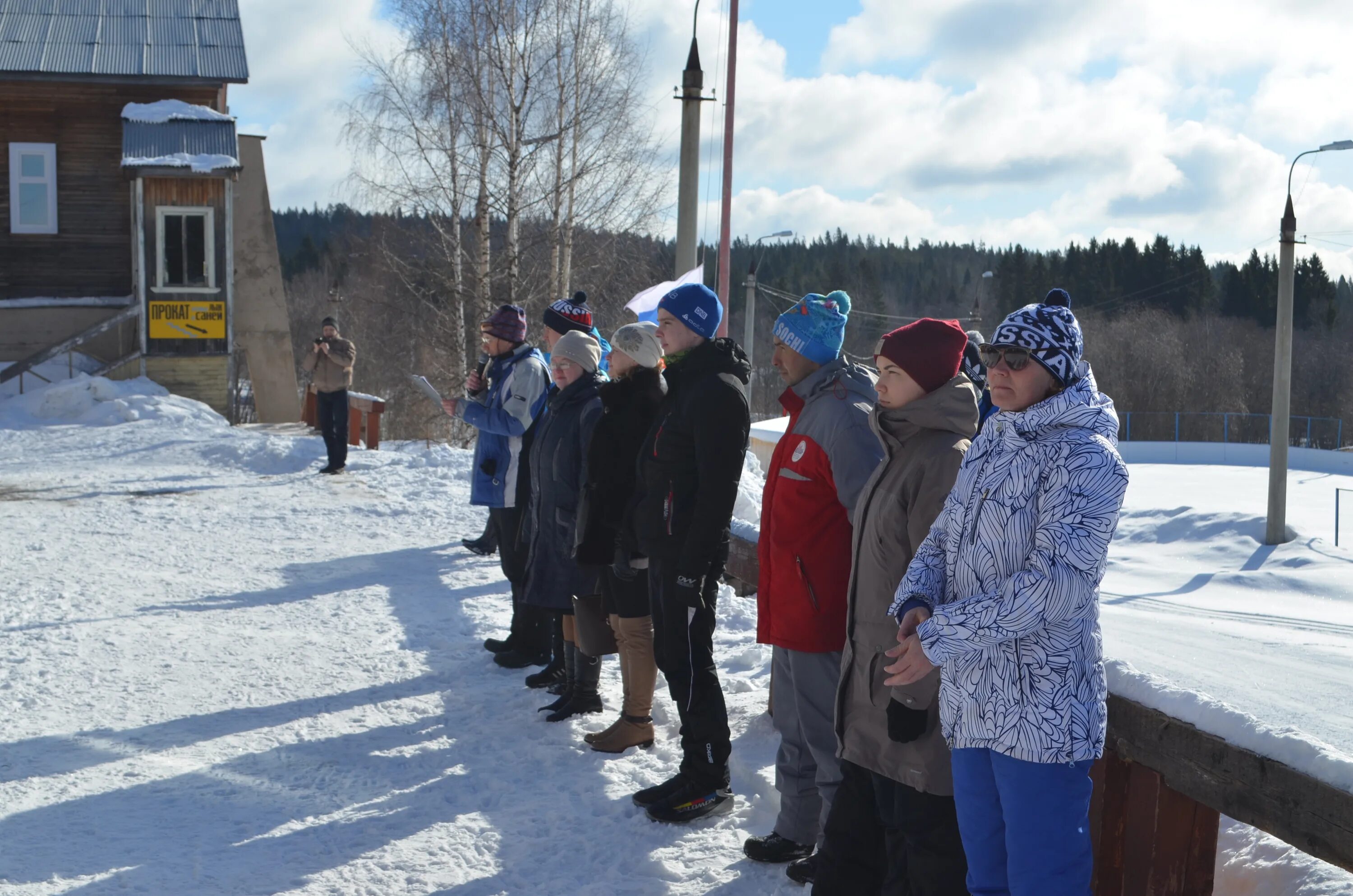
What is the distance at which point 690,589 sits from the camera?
13.1ft

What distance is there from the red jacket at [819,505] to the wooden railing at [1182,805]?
2.81 feet

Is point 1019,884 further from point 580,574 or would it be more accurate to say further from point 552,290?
point 552,290

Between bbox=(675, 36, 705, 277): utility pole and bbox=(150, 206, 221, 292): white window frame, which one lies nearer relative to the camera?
bbox=(675, 36, 705, 277): utility pole

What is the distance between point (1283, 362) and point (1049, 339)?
787 inches

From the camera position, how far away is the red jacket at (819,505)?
11.0ft

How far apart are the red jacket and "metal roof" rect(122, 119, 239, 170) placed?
1788 cm

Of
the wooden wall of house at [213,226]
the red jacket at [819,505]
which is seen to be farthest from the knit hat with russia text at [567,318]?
the wooden wall of house at [213,226]

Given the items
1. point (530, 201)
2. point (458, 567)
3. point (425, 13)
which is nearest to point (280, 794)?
point (458, 567)

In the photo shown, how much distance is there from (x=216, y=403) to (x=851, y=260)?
10054cm

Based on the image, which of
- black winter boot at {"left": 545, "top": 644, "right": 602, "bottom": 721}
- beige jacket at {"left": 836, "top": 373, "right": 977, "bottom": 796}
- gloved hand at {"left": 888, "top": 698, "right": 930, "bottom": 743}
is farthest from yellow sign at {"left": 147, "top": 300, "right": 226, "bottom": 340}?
gloved hand at {"left": 888, "top": 698, "right": 930, "bottom": 743}

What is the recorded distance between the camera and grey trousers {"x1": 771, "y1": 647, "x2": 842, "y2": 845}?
11.5 feet

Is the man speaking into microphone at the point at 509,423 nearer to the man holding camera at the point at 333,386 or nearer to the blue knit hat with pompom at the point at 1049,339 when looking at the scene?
the blue knit hat with pompom at the point at 1049,339

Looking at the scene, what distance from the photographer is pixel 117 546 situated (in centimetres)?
855

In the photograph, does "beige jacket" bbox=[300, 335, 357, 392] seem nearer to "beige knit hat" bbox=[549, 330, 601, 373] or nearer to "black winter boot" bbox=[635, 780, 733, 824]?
"beige knit hat" bbox=[549, 330, 601, 373]
